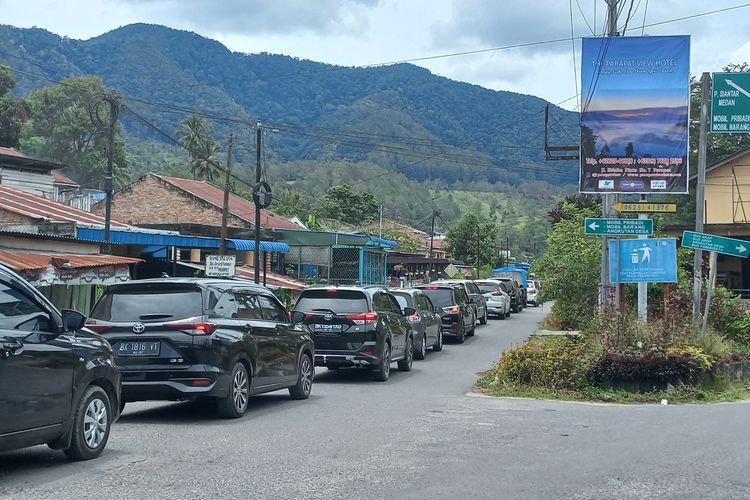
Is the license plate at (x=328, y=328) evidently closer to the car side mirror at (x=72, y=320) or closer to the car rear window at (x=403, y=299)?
the car rear window at (x=403, y=299)

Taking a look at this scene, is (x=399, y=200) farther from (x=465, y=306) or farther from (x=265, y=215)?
(x=465, y=306)

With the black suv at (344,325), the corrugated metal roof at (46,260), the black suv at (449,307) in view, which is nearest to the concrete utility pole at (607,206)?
the black suv at (344,325)

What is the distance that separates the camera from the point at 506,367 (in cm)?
1600

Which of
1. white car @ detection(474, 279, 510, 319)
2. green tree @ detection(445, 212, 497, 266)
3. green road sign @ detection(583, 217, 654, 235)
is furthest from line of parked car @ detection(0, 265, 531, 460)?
green tree @ detection(445, 212, 497, 266)

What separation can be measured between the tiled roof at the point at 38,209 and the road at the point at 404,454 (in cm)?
1820

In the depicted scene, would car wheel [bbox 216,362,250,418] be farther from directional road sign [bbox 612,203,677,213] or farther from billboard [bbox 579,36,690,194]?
billboard [bbox 579,36,690,194]

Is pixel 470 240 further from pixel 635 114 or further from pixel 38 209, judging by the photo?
pixel 635 114

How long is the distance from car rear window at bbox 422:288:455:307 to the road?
1365 centimetres

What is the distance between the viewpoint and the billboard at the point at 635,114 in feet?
62.6

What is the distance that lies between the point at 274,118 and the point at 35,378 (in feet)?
570


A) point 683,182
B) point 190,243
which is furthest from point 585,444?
point 190,243

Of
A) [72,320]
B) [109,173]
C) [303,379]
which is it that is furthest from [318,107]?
[72,320]

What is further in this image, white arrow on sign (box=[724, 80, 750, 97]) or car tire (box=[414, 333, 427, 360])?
car tire (box=[414, 333, 427, 360])

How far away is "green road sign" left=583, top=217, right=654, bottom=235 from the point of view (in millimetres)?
17547
